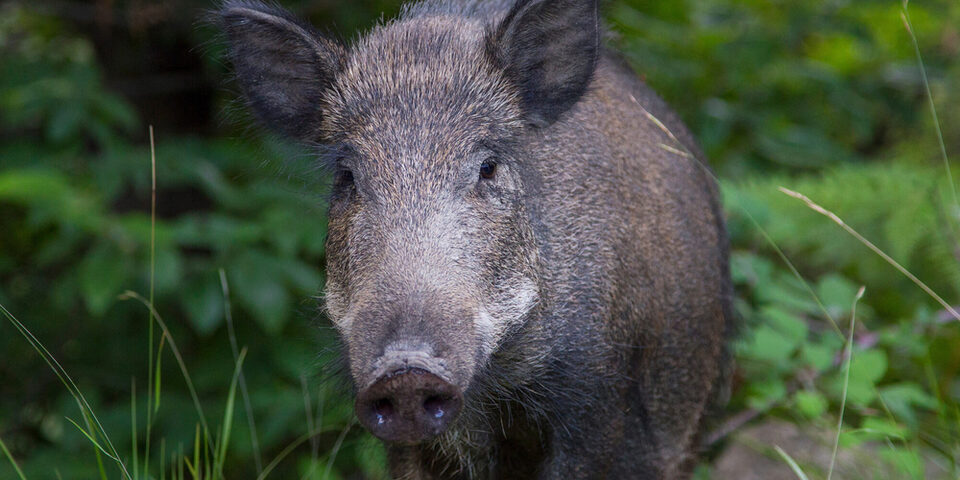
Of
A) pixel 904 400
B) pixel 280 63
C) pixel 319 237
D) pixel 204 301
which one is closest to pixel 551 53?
pixel 280 63

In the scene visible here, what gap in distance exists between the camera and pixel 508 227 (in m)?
2.69

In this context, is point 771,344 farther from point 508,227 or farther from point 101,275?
point 101,275

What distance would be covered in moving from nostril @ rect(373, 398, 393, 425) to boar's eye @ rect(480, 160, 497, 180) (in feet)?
2.69

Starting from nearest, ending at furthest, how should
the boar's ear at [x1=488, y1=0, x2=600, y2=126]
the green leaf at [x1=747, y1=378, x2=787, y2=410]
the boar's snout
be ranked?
the boar's snout
the boar's ear at [x1=488, y1=0, x2=600, y2=126]
the green leaf at [x1=747, y1=378, x2=787, y2=410]

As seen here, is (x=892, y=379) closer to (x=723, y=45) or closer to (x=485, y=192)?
(x=723, y=45)

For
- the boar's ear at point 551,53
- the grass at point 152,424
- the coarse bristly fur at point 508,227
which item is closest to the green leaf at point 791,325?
the coarse bristly fur at point 508,227

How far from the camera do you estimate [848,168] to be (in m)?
4.95

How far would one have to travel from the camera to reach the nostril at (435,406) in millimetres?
2062

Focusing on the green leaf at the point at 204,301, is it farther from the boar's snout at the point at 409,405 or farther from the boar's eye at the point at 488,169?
the boar's snout at the point at 409,405

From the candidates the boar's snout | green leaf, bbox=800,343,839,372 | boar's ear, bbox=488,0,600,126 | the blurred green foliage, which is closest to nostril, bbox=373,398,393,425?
the boar's snout

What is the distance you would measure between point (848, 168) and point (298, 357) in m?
2.94

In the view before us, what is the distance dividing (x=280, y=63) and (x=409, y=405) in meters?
1.49

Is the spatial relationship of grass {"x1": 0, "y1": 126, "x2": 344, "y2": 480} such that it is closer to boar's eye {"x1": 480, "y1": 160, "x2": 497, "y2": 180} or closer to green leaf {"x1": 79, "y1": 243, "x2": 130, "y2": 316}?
green leaf {"x1": 79, "y1": 243, "x2": 130, "y2": 316}

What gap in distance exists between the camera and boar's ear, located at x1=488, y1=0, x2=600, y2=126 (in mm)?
2887
